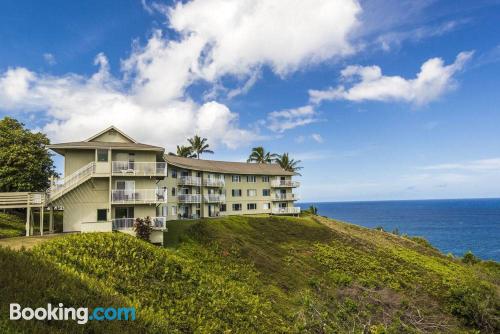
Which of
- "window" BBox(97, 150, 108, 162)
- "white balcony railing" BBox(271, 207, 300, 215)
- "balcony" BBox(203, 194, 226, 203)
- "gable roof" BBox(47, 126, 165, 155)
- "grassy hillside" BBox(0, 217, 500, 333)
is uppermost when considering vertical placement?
"gable roof" BBox(47, 126, 165, 155)

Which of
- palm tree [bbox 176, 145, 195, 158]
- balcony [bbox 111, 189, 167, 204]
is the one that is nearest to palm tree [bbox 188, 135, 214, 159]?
palm tree [bbox 176, 145, 195, 158]

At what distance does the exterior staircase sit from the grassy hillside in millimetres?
7063

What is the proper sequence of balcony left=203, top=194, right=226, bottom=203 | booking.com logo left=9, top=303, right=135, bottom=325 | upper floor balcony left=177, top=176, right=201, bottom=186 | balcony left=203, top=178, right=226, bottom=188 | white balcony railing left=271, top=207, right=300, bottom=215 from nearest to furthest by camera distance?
booking.com logo left=9, top=303, right=135, bottom=325 < upper floor balcony left=177, top=176, right=201, bottom=186 < balcony left=203, top=194, right=226, bottom=203 < balcony left=203, top=178, right=226, bottom=188 < white balcony railing left=271, top=207, right=300, bottom=215

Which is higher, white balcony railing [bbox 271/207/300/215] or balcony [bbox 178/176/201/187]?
balcony [bbox 178/176/201/187]

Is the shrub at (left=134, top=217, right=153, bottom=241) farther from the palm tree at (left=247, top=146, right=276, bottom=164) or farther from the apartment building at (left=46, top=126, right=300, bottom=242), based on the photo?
the palm tree at (left=247, top=146, right=276, bottom=164)

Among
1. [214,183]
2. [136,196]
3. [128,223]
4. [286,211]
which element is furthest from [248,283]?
[286,211]

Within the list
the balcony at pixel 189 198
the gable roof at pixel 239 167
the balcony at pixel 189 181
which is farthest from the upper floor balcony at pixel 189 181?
the gable roof at pixel 239 167

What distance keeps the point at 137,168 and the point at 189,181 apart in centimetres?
1547

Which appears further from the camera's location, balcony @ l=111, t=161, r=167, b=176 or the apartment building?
balcony @ l=111, t=161, r=167, b=176

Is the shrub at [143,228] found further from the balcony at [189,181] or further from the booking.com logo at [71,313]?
the balcony at [189,181]

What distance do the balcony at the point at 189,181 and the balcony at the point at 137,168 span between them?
13.8 meters

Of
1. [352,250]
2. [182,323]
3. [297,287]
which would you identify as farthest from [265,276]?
[352,250]

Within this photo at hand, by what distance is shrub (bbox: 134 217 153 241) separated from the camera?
25.9m

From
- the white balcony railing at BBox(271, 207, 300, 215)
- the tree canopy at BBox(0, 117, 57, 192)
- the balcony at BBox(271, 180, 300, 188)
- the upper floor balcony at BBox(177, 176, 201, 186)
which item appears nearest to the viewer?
the tree canopy at BBox(0, 117, 57, 192)
